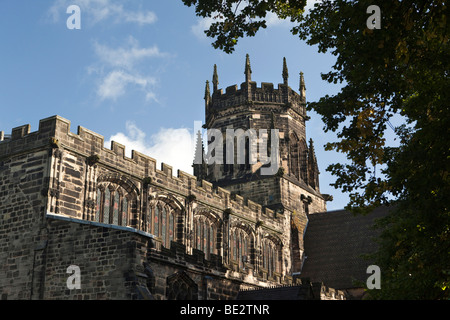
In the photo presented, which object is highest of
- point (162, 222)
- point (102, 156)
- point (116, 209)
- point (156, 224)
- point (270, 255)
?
point (102, 156)

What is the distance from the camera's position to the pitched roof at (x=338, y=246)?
3612 cm

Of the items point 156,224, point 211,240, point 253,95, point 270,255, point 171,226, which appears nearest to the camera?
point 156,224

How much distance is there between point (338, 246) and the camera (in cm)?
3847

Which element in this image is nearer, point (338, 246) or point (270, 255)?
point (270, 255)

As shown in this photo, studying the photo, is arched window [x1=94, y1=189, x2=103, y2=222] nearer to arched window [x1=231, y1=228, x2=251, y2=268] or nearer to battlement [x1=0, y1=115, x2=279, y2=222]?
battlement [x1=0, y1=115, x2=279, y2=222]

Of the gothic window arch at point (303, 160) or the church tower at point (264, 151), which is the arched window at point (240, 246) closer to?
the church tower at point (264, 151)

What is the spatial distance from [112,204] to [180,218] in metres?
4.64

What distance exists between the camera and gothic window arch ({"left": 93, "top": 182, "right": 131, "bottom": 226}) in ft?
81.0

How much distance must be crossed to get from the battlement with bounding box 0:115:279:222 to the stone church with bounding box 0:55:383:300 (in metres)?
0.05

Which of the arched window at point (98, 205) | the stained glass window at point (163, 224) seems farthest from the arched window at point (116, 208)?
the stained glass window at point (163, 224)

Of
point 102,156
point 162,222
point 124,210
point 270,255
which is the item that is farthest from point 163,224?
point 270,255

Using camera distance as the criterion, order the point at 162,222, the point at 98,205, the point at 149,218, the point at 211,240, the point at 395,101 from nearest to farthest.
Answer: the point at 395,101
the point at 98,205
the point at 149,218
the point at 162,222
the point at 211,240

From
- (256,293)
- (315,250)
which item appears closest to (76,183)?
(256,293)

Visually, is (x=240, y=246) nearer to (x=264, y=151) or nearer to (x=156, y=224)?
(x=156, y=224)
